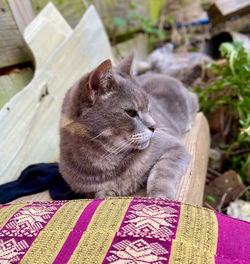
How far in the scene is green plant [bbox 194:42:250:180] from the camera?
7.19ft

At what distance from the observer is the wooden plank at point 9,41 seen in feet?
6.46

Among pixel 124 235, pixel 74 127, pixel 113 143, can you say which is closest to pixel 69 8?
pixel 74 127

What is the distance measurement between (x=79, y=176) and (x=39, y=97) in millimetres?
945

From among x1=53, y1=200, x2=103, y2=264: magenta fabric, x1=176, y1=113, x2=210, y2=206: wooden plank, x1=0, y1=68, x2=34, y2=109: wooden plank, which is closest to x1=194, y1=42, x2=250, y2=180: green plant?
x1=176, y1=113, x2=210, y2=206: wooden plank

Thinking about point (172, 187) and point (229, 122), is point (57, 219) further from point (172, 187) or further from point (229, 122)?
point (229, 122)

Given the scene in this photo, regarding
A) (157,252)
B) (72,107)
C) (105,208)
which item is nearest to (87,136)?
(72,107)

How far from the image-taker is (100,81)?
3.87ft

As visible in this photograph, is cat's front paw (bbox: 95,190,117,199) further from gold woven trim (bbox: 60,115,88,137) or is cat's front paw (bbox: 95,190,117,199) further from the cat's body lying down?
gold woven trim (bbox: 60,115,88,137)

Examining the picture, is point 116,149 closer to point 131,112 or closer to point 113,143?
point 113,143

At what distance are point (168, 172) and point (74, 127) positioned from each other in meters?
0.51

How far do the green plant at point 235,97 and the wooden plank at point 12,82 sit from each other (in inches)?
66.8

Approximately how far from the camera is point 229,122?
2600mm

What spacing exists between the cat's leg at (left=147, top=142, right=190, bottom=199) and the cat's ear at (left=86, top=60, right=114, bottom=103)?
1.56 feet

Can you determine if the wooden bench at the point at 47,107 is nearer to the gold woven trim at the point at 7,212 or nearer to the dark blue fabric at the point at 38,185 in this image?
the dark blue fabric at the point at 38,185
